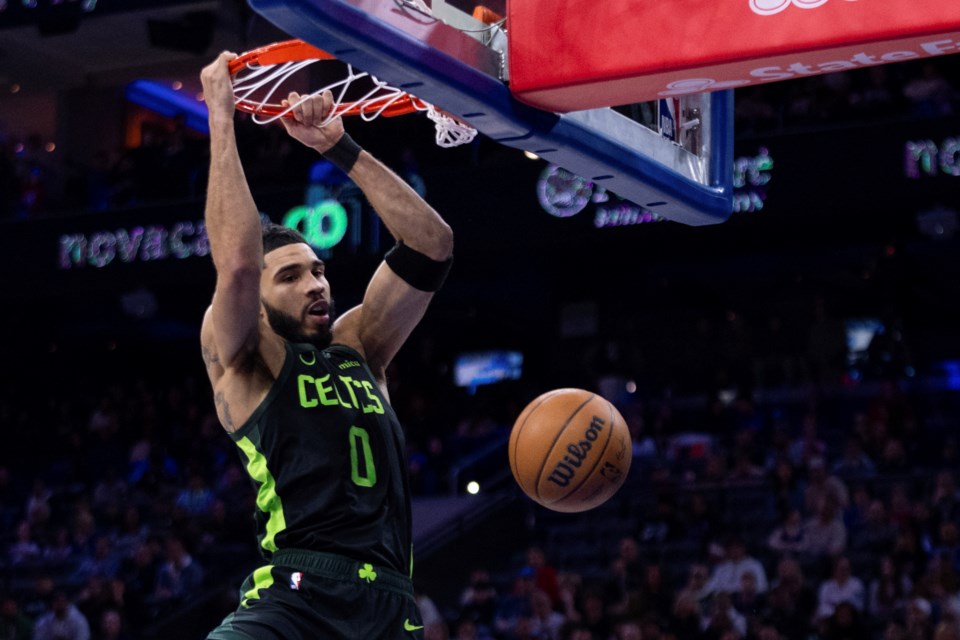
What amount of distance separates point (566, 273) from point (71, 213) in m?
6.53

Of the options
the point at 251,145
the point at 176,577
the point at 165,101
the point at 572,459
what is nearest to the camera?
the point at 572,459

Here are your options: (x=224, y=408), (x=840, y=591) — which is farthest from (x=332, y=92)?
(x=840, y=591)

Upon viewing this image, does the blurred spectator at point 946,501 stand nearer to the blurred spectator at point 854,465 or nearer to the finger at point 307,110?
the blurred spectator at point 854,465

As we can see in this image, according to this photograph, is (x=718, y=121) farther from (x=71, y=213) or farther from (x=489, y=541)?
(x=71, y=213)

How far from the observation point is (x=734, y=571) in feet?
36.0

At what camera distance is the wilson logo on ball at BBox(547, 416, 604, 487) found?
17.4ft

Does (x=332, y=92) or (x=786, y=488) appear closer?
(x=332, y=92)

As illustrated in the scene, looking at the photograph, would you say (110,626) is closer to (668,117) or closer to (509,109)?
(668,117)

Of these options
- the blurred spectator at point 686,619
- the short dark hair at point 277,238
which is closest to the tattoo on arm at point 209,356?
the short dark hair at point 277,238

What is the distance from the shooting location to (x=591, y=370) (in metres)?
17.8

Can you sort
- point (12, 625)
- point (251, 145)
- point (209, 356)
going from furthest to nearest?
1. point (251, 145)
2. point (12, 625)
3. point (209, 356)

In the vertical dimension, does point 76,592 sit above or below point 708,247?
below

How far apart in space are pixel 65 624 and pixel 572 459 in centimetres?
892

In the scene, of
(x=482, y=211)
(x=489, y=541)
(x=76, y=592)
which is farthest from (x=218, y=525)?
(x=482, y=211)
